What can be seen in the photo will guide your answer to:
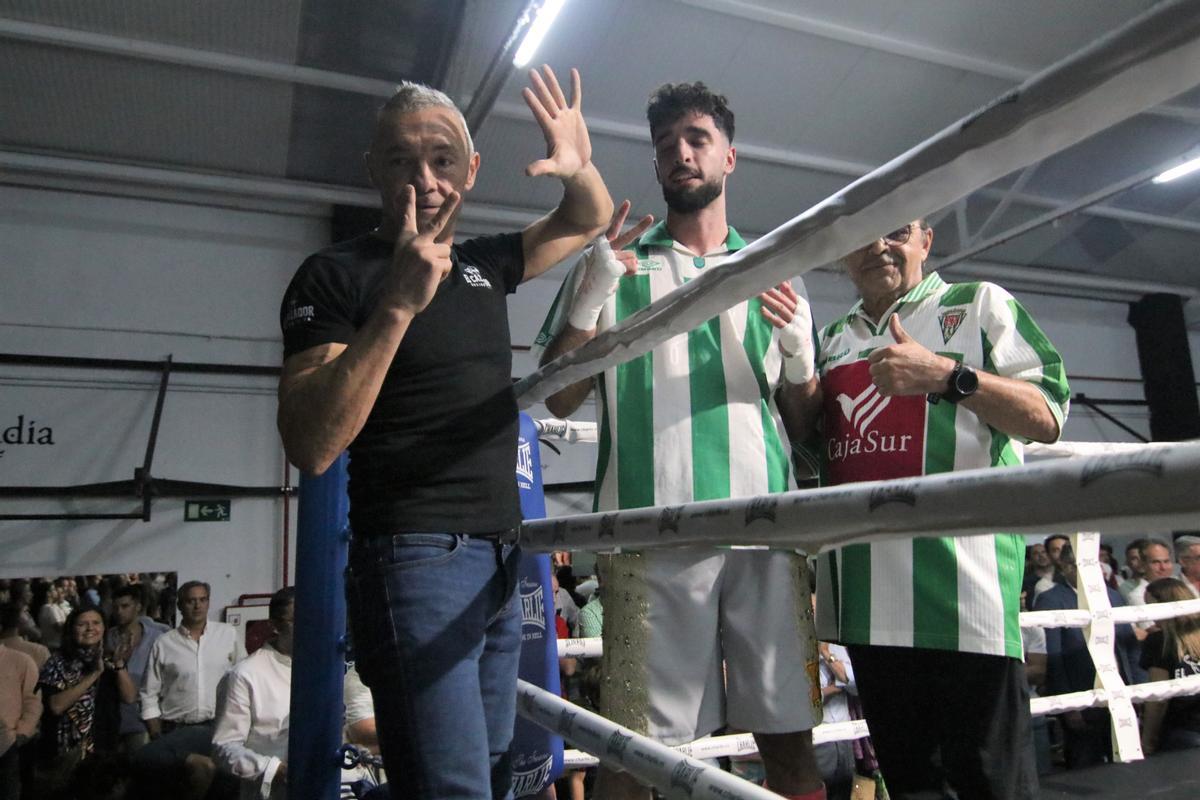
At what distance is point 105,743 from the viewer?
4074mm

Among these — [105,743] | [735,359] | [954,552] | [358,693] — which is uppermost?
[735,359]

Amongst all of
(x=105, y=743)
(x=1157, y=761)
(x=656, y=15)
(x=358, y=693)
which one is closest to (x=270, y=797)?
(x=358, y=693)

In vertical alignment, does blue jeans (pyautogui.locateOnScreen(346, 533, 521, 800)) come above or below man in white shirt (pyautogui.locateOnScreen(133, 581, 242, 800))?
above

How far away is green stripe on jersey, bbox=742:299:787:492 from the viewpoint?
126 cm

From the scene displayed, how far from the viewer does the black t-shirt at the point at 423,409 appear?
0.90 meters

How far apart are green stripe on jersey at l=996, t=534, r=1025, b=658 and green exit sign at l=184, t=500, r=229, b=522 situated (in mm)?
5853

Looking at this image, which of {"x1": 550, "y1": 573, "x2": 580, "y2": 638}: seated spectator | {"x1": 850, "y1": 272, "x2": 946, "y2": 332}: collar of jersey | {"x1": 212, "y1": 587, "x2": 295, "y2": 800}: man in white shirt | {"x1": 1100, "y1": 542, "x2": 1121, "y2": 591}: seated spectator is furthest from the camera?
{"x1": 1100, "y1": 542, "x2": 1121, "y2": 591}: seated spectator

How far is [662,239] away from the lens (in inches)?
55.2

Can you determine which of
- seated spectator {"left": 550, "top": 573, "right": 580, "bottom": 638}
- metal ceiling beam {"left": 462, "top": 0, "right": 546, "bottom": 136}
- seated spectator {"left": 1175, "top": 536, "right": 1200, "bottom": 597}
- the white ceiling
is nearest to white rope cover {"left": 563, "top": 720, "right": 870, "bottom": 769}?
seated spectator {"left": 1175, "top": 536, "right": 1200, "bottom": 597}

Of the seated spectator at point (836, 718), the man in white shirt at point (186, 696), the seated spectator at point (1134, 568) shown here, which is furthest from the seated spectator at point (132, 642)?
the seated spectator at point (1134, 568)

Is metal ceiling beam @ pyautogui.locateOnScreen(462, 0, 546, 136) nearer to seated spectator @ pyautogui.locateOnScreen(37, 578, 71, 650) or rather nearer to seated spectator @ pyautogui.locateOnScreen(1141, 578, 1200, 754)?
seated spectator @ pyautogui.locateOnScreen(1141, 578, 1200, 754)

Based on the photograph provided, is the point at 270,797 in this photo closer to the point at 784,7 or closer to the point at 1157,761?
the point at 1157,761

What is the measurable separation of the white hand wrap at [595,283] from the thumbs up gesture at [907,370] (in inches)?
15.0

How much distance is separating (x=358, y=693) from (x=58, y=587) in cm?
435
